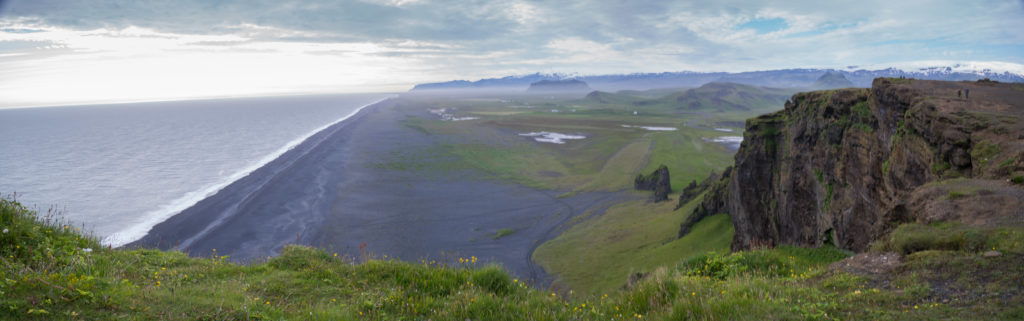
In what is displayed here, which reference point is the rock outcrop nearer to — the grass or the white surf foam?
the grass

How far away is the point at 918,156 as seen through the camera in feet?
50.7

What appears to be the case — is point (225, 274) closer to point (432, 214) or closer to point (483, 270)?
point (483, 270)

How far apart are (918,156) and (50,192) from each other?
2855 inches

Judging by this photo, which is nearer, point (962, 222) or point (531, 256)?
point (962, 222)

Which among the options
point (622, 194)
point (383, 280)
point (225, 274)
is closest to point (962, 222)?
point (383, 280)

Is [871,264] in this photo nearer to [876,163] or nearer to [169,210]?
[876,163]

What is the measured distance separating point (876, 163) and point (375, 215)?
130 feet

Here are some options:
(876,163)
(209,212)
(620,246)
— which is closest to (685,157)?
(620,246)

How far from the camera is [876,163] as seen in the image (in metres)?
19.4

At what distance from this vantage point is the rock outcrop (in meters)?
50.3

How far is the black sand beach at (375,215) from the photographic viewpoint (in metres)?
36.4

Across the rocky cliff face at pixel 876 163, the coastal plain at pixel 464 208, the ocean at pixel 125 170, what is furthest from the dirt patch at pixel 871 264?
the ocean at pixel 125 170

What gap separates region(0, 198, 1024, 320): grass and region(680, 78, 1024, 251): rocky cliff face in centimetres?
358

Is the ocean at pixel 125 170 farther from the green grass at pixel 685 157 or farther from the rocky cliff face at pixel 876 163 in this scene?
the green grass at pixel 685 157
